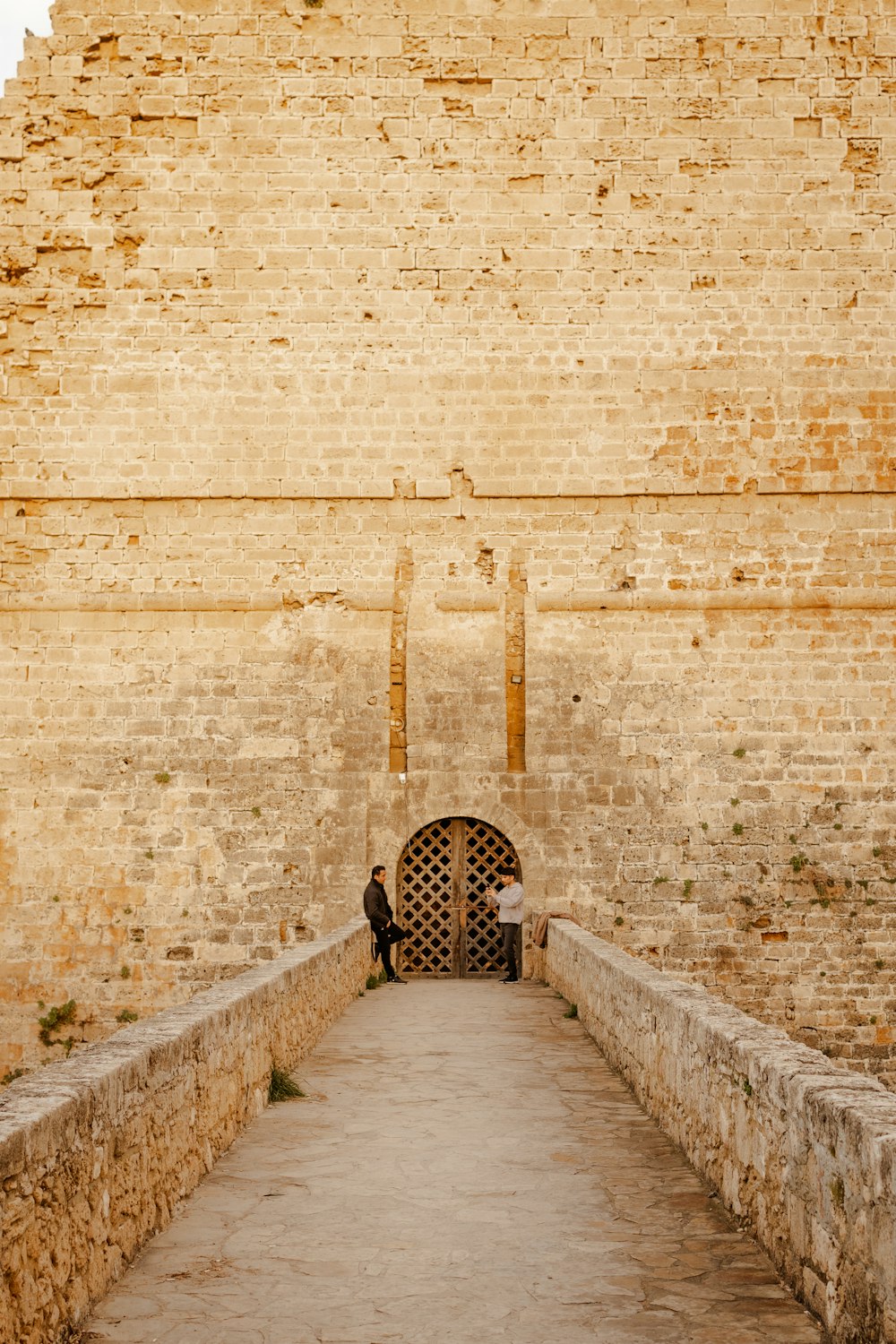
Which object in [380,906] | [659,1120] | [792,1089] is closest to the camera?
[792,1089]

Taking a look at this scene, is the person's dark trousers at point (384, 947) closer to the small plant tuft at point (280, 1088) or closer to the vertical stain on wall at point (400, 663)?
the vertical stain on wall at point (400, 663)

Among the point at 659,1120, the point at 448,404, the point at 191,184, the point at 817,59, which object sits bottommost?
the point at 659,1120

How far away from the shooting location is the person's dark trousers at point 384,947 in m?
11.1

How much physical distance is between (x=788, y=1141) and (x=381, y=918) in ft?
25.5

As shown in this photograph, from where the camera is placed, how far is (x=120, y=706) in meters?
12.2

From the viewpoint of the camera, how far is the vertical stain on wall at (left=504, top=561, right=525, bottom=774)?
12320 millimetres

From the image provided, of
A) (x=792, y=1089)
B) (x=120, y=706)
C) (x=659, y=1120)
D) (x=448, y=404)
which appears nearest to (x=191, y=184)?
(x=448, y=404)

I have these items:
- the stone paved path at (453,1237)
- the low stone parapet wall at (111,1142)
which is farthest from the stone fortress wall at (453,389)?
the low stone parapet wall at (111,1142)

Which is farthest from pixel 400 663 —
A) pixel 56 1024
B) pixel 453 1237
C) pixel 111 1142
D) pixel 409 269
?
pixel 111 1142

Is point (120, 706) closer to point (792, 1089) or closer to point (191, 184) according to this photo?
point (191, 184)

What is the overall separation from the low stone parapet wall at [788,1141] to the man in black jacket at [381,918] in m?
5.45

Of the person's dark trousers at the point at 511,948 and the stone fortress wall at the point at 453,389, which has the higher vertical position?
the stone fortress wall at the point at 453,389

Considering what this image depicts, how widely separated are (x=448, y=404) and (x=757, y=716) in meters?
3.99

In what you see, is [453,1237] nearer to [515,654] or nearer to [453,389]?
→ [515,654]
